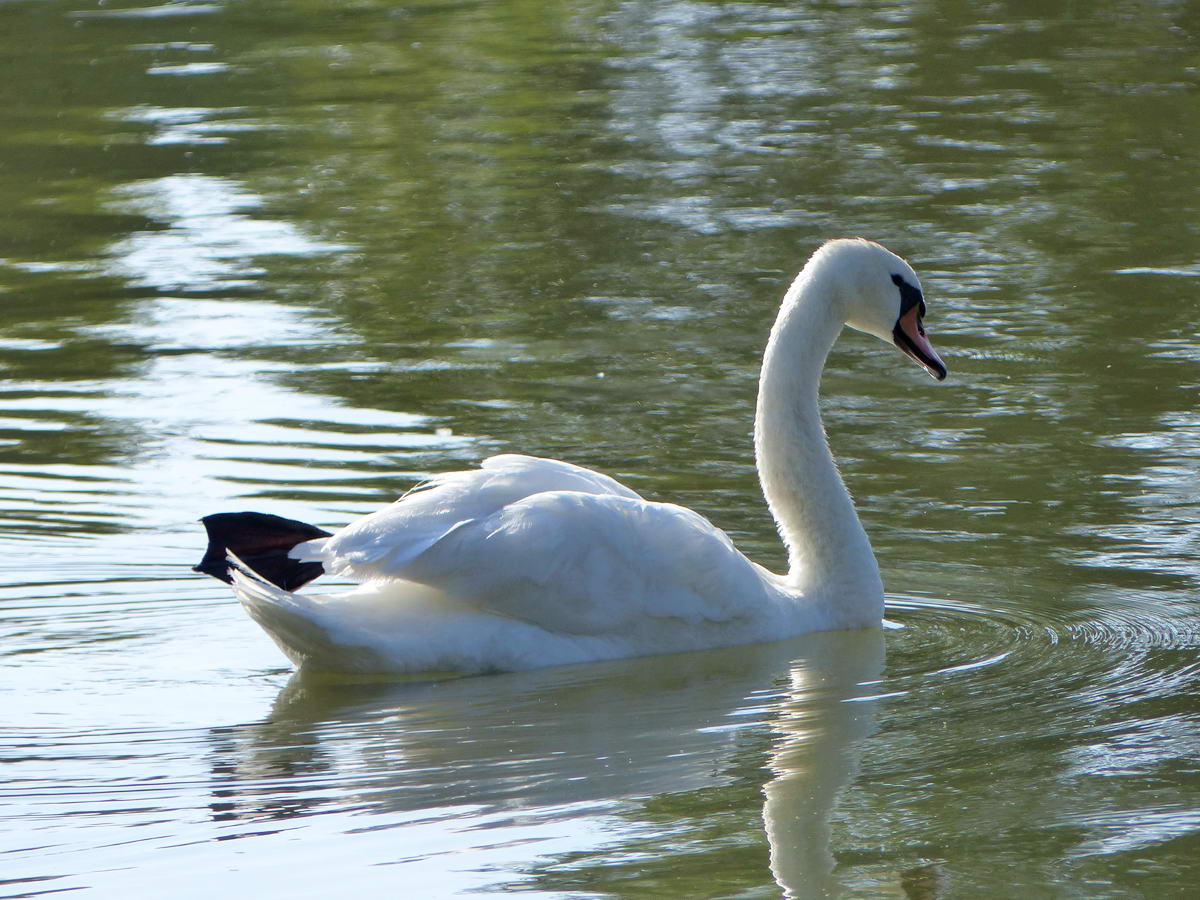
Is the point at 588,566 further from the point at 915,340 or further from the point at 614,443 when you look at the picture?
the point at 614,443

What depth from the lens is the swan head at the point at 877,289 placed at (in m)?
7.76

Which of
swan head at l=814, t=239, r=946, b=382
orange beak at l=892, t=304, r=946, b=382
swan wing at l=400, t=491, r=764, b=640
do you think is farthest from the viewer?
orange beak at l=892, t=304, r=946, b=382

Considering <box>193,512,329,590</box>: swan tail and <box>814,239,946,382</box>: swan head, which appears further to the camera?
<box>814,239,946,382</box>: swan head

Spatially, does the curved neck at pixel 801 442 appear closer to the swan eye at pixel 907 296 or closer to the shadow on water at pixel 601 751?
the swan eye at pixel 907 296

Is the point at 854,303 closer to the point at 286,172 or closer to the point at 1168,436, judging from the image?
the point at 1168,436

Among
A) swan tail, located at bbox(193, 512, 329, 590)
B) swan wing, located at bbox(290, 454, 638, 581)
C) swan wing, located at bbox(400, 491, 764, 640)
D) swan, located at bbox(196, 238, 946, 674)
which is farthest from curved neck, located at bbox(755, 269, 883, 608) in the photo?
swan tail, located at bbox(193, 512, 329, 590)

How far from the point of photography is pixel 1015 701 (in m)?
6.38

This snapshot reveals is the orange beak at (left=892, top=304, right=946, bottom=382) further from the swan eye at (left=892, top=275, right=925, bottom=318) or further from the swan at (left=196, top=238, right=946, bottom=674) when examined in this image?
the swan at (left=196, top=238, right=946, bottom=674)

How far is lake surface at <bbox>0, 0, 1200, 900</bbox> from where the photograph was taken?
17.6ft

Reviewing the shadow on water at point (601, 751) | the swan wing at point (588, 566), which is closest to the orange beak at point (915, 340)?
the shadow on water at point (601, 751)

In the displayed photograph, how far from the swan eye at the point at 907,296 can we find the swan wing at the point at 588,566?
4.51 feet

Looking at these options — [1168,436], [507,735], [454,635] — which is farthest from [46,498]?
[1168,436]

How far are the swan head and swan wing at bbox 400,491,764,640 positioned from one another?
1272 millimetres

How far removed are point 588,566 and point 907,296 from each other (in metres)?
1.84
